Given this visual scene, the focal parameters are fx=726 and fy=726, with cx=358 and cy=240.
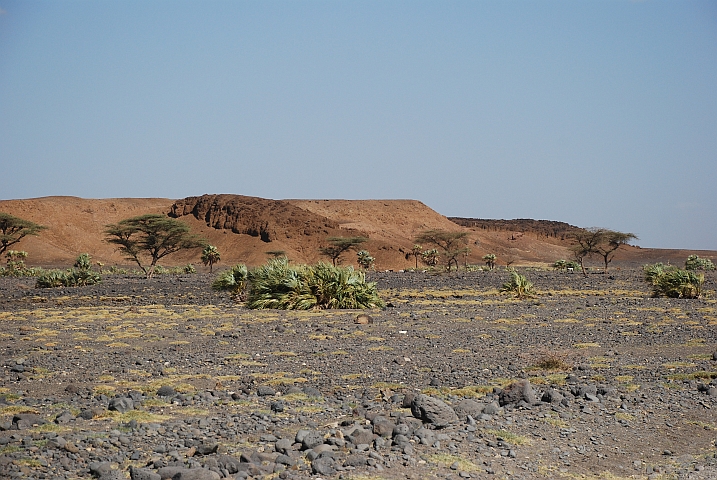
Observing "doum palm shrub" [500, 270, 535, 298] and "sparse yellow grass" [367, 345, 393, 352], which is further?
"doum palm shrub" [500, 270, 535, 298]

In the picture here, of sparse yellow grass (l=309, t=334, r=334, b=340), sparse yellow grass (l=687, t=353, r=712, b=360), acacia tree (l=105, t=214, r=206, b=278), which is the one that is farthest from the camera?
acacia tree (l=105, t=214, r=206, b=278)

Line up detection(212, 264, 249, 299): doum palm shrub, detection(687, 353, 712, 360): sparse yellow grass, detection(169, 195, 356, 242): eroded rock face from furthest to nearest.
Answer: detection(169, 195, 356, 242): eroded rock face → detection(212, 264, 249, 299): doum palm shrub → detection(687, 353, 712, 360): sparse yellow grass

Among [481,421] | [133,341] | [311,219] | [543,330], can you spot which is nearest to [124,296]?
[133,341]

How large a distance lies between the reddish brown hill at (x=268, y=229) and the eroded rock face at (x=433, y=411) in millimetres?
71616

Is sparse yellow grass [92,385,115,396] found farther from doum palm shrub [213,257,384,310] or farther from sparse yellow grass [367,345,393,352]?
doum palm shrub [213,257,384,310]

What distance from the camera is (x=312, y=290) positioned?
21.0 m

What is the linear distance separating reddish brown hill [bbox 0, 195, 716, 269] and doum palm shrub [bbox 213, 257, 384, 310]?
5755 centimetres

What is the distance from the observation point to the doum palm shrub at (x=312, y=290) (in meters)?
20.7

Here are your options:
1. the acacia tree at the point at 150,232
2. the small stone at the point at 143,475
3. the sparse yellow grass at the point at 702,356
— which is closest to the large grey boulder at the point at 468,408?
the small stone at the point at 143,475

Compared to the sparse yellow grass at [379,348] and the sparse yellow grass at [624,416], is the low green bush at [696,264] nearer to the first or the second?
the sparse yellow grass at [379,348]

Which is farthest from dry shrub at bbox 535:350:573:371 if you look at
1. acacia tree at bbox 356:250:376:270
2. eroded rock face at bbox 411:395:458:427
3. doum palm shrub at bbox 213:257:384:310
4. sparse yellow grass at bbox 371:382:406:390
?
acacia tree at bbox 356:250:376:270

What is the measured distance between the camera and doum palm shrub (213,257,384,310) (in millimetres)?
20656

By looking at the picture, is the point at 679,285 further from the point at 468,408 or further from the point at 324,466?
the point at 324,466

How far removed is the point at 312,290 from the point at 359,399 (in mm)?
12332
